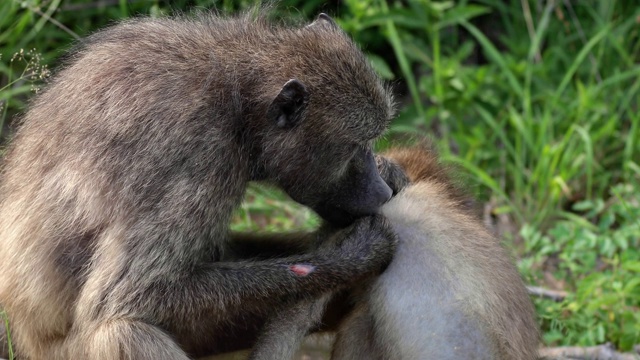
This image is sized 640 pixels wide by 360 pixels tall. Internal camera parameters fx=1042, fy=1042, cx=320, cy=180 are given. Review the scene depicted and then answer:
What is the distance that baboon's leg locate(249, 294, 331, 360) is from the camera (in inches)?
153

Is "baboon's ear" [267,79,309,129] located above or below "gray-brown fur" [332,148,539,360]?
above

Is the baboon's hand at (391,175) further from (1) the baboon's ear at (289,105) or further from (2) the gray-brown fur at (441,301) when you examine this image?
(1) the baboon's ear at (289,105)

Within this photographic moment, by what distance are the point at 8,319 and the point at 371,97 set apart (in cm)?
172

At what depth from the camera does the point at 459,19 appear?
269 inches

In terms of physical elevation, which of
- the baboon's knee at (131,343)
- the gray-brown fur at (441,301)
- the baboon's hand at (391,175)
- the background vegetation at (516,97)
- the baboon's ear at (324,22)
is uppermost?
the baboon's ear at (324,22)

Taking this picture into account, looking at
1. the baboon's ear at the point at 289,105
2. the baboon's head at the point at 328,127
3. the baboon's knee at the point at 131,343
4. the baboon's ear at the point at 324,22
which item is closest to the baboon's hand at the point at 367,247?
the baboon's head at the point at 328,127

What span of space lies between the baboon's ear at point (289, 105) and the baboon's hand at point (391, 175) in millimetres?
575

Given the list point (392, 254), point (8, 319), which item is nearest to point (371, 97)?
point (392, 254)

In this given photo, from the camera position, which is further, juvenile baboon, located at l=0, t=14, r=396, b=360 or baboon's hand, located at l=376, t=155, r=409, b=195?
baboon's hand, located at l=376, t=155, r=409, b=195

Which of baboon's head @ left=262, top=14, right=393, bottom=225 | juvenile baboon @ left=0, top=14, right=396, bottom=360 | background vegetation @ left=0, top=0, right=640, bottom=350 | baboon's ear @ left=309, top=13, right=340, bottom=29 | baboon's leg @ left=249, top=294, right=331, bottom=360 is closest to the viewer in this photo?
juvenile baboon @ left=0, top=14, right=396, bottom=360

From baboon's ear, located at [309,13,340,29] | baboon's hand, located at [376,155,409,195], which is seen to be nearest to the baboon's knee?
baboon's hand, located at [376,155,409,195]

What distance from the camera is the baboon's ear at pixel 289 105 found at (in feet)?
12.8

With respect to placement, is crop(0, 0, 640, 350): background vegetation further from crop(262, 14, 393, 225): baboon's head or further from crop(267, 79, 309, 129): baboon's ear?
crop(267, 79, 309, 129): baboon's ear

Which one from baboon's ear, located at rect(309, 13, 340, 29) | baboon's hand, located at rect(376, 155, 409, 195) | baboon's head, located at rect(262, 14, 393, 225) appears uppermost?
baboon's ear, located at rect(309, 13, 340, 29)
